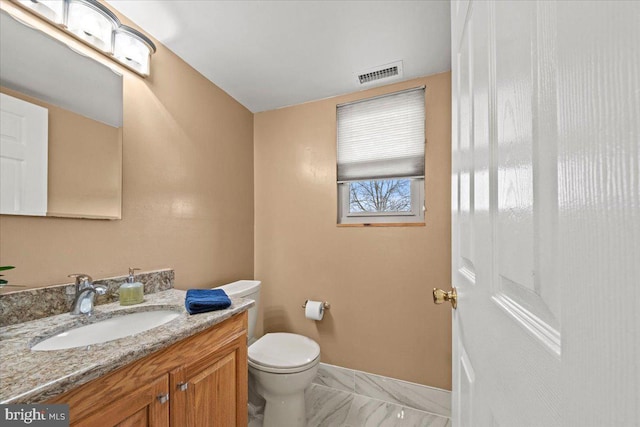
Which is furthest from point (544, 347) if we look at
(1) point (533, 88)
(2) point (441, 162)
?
(2) point (441, 162)

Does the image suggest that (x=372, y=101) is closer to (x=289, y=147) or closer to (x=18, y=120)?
(x=289, y=147)

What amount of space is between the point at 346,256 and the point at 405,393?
1008mm

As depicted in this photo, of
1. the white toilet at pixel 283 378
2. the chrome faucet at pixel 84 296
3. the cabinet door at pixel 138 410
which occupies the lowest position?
the white toilet at pixel 283 378

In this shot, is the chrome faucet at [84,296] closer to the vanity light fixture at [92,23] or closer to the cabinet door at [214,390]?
the cabinet door at [214,390]

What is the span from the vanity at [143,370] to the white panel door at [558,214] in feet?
2.90

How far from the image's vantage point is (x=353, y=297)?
2.03m

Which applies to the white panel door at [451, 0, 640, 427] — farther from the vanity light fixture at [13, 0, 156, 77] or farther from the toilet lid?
the vanity light fixture at [13, 0, 156, 77]

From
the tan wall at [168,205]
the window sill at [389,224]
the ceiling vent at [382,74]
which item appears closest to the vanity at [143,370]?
the tan wall at [168,205]

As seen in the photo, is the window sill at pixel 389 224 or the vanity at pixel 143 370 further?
the window sill at pixel 389 224

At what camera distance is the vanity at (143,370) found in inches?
25.3

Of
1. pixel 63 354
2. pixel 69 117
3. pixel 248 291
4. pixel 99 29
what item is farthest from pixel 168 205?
pixel 63 354

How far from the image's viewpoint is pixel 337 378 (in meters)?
2.04

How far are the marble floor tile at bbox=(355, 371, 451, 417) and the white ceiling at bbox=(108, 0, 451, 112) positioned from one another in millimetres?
2137

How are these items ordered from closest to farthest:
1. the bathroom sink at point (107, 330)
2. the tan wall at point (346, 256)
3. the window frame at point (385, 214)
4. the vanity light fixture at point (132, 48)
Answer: the bathroom sink at point (107, 330), the vanity light fixture at point (132, 48), the tan wall at point (346, 256), the window frame at point (385, 214)
